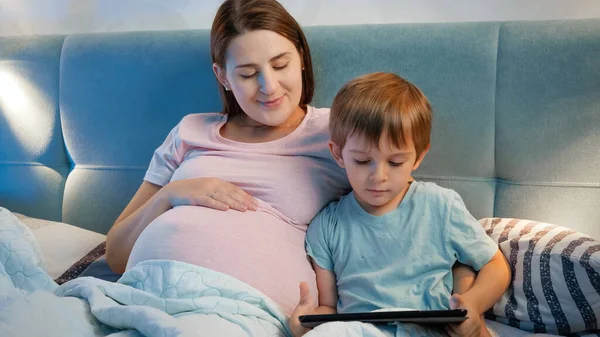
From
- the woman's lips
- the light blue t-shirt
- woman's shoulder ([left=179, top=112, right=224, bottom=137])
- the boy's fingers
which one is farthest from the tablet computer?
woman's shoulder ([left=179, top=112, right=224, bottom=137])

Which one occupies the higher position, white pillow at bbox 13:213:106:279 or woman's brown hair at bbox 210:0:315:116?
woman's brown hair at bbox 210:0:315:116

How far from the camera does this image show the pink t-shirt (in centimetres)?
132

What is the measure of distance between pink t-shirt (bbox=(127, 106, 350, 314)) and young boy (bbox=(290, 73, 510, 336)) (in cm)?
8

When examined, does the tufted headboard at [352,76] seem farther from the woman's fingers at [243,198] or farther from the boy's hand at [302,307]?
the boy's hand at [302,307]

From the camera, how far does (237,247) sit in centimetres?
133

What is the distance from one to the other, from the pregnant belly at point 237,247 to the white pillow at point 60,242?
396mm

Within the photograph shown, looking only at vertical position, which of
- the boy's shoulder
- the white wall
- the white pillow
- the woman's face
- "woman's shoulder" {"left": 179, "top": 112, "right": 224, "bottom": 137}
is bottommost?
the white pillow

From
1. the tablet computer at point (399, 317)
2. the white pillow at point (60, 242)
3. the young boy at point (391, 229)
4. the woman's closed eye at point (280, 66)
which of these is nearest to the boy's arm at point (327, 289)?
the young boy at point (391, 229)

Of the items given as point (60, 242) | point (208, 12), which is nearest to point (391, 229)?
point (60, 242)

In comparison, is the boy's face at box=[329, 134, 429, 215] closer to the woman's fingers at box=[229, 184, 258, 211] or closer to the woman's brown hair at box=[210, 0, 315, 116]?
the woman's fingers at box=[229, 184, 258, 211]

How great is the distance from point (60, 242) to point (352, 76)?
35.3 inches

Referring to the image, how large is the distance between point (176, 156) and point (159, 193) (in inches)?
6.4

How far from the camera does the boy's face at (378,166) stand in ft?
4.10

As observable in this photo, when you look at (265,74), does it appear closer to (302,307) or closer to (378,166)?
(378,166)
